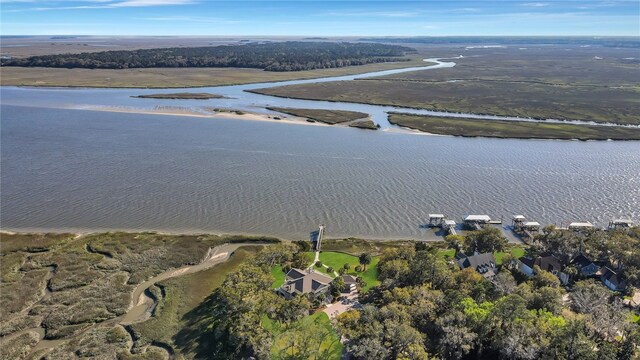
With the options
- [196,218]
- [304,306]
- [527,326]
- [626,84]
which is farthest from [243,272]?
[626,84]

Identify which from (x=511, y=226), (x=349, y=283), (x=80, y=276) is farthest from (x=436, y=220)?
(x=80, y=276)

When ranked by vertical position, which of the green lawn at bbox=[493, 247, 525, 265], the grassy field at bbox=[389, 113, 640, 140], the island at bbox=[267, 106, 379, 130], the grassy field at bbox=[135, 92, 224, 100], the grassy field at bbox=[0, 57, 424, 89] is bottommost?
the green lawn at bbox=[493, 247, 525, 265]

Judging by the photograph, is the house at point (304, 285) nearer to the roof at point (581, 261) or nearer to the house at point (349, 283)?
the house at point (349, 283)

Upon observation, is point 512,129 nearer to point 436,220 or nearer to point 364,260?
point 436,220

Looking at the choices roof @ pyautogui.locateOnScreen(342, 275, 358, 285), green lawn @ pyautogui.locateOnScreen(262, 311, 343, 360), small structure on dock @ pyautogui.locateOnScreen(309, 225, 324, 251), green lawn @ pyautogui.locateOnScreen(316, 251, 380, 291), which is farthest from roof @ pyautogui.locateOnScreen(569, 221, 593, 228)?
green lawn @ pyautogui.locateOnScreen(262, 311, 343, 360)

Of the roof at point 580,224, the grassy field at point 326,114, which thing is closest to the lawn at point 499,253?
the roof at point 580,224

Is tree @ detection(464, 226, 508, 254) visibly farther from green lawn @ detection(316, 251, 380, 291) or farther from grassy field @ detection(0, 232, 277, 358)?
grassy field @ detection(0, 232, 277, 358)
